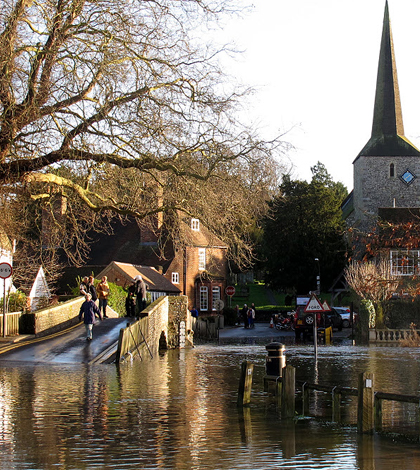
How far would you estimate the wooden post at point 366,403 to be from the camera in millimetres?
10414

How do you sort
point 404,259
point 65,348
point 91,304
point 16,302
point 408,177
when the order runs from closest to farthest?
point 404,259 → point 65,348 → point 91,304 → point 16,302 → point 408,177

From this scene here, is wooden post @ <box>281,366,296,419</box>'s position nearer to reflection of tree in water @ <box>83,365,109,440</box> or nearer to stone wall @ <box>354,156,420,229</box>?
reflection of tree in water @ <box>83,365,109,440</box>

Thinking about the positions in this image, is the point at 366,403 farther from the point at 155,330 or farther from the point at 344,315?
the point at 344,315

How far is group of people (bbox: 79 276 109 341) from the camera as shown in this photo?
2481 cm

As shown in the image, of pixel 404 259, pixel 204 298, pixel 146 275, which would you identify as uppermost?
pixel 146 275

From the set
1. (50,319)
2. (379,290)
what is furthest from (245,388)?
(379,290)

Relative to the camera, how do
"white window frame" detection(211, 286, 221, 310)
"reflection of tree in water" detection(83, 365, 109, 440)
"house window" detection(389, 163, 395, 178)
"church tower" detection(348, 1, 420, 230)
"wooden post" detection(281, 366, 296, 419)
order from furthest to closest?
"house window" detection(389, 163, 395, 178)
"church tower" detection(348, 1, 420, 230)
"white window frame" detection(211, 286, 221, 310)
"wooden post" detection(281, 366, 296, 419)
"reflection of tree in water" detection(83, 365, 109, 440)

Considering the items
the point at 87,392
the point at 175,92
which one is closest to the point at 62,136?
the point at 175,92

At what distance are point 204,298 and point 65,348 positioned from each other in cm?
3932

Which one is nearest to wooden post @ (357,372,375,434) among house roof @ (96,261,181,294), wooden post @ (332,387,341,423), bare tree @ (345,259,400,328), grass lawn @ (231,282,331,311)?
wooden post @ (332,387,341,423)

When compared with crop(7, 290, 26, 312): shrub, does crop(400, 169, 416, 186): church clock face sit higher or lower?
higher

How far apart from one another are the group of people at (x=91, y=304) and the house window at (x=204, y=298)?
2891cm

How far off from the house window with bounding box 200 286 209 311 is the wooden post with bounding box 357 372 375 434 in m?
52.2

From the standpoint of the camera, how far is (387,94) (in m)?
71.1
